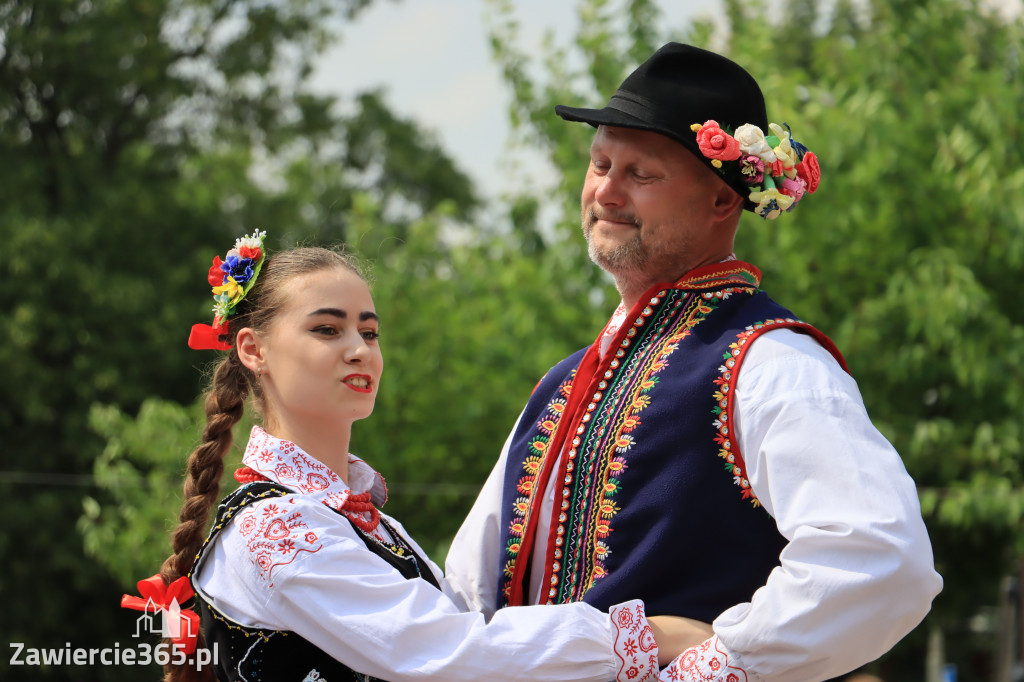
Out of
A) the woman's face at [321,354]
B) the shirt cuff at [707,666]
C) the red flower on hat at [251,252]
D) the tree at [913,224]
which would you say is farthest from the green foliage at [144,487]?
the shirt cuff at [707,666]

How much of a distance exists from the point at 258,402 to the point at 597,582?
0.81m

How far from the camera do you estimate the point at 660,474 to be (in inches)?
82.3

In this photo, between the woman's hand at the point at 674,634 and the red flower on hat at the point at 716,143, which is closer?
the woman's hand at the point at 674,634

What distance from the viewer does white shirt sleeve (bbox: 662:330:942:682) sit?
5.80 ft

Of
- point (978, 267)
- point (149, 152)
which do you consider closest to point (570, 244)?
point (978, 267)

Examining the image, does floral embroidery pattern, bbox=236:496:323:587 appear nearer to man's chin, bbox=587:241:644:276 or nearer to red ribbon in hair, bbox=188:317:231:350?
red ribbon in hair, bbox=188:317:231:350

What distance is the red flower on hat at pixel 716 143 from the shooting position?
219cm

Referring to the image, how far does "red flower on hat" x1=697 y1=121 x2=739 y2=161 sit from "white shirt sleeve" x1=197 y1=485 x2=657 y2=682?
2.81 ft

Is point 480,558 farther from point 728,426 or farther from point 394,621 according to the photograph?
Result: point 728,426

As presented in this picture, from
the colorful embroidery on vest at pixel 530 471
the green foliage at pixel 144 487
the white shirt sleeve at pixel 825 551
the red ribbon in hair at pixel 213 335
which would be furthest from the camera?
the green foliage at pixel 144 487

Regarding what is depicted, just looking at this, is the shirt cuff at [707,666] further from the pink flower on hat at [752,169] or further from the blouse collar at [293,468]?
the pink flower on hat at [752,169]

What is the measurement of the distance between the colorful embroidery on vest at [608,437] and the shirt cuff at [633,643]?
0.14 metres

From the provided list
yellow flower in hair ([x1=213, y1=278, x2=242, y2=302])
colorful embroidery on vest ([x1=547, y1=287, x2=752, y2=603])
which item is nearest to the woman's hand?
colorful embroidery on vest ([x1=547, y1=287, x2=752, y2=603])

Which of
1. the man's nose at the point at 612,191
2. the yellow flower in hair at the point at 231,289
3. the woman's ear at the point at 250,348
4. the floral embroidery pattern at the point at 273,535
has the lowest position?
the floral embroidery pattern at the point at 273,535
